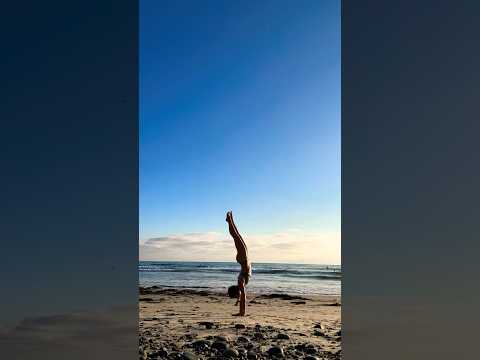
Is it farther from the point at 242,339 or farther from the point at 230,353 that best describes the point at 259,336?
the point at 230,353

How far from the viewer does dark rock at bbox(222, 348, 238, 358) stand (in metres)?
3.20

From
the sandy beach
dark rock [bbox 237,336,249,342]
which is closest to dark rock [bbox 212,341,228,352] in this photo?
the sandy beach

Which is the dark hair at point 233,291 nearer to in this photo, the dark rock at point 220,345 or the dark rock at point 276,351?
the dark rock at point 220,345

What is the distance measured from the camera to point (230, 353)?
10.6 ft

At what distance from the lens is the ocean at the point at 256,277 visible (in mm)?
10188

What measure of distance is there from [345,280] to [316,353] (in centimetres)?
82

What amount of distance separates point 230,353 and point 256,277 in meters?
8.88

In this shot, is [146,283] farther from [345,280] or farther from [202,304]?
[345,280]

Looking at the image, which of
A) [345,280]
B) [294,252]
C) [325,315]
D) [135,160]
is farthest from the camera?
[294,252]

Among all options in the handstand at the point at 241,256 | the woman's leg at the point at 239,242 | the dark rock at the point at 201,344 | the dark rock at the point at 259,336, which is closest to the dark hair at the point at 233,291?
the handstand at the point at 241,256

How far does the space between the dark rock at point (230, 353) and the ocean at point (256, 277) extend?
621cm

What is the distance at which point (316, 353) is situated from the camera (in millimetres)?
3393

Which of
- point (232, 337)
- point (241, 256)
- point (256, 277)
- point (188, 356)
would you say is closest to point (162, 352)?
point (188, 356)

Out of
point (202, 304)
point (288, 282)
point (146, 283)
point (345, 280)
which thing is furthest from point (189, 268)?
point (345, 280)
